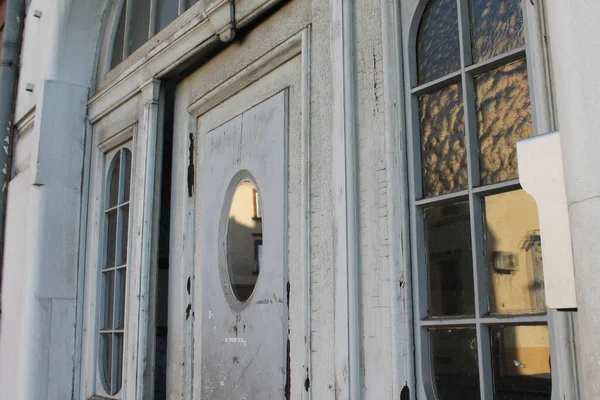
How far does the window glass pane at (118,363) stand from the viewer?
→ 4227 mm

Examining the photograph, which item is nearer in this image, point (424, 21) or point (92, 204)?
point (424, 21)

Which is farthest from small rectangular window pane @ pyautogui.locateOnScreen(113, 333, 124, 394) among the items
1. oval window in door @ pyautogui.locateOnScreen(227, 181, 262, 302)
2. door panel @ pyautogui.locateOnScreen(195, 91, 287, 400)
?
oval window in door @ pyautogui.locateOnScreen(227, 181, 262, 302)

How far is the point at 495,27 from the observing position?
2188 millimetres

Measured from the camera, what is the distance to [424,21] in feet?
8.11

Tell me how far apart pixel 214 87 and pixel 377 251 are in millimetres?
1601

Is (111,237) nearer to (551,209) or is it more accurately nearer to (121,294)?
(121,294)

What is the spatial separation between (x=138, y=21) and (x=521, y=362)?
360 cm

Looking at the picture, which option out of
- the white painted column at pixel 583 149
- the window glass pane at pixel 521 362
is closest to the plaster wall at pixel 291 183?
the window glass pane at pixel 521 362

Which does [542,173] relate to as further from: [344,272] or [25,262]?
[25,262]

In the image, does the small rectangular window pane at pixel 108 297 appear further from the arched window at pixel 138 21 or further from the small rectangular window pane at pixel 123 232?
the arched window at pixel 138 21

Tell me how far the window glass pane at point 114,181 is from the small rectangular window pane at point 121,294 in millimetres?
489

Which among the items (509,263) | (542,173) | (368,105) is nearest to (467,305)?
(509,263)

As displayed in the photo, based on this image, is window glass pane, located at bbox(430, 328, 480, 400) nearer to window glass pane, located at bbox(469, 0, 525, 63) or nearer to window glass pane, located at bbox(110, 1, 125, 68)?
window glass pane, located at bbox(469, 0, 525, 63)

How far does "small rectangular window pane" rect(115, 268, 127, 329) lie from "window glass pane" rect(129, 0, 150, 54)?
1458 mm
